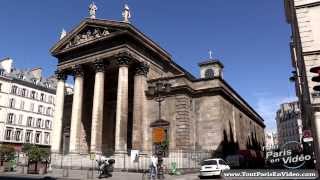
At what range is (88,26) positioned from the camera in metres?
38.1

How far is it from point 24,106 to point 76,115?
25439 mm

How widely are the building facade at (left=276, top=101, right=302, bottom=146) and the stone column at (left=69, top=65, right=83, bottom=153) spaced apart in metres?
76.2

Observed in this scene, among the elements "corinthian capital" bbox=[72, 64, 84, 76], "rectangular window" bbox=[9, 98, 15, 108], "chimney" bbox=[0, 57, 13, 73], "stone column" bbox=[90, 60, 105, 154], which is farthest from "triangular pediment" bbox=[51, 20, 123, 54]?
"chimney" bbox=[0, 57, 13, 73]

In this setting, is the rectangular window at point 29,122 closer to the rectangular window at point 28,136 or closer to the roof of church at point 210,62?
the rectangular window at point 28,136

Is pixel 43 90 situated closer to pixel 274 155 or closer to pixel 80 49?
pixel 80 49

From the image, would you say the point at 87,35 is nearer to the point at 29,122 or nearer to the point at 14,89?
the point at 14,89

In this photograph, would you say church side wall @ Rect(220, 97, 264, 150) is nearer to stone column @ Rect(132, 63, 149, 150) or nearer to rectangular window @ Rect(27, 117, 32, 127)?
stone column @ Rect(132, 63, 149, 150)

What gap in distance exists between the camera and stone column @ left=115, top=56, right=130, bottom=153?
31.4 m

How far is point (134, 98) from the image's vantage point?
115 ft

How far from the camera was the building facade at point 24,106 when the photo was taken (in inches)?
2136

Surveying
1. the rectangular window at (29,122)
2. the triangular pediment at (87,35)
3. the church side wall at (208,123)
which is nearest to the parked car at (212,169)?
the church side wall at (208,123)

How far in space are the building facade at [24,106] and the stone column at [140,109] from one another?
2880 centimetres

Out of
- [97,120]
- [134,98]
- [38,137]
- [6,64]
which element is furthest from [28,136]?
[134,98]

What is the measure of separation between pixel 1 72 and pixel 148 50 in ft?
98.6
